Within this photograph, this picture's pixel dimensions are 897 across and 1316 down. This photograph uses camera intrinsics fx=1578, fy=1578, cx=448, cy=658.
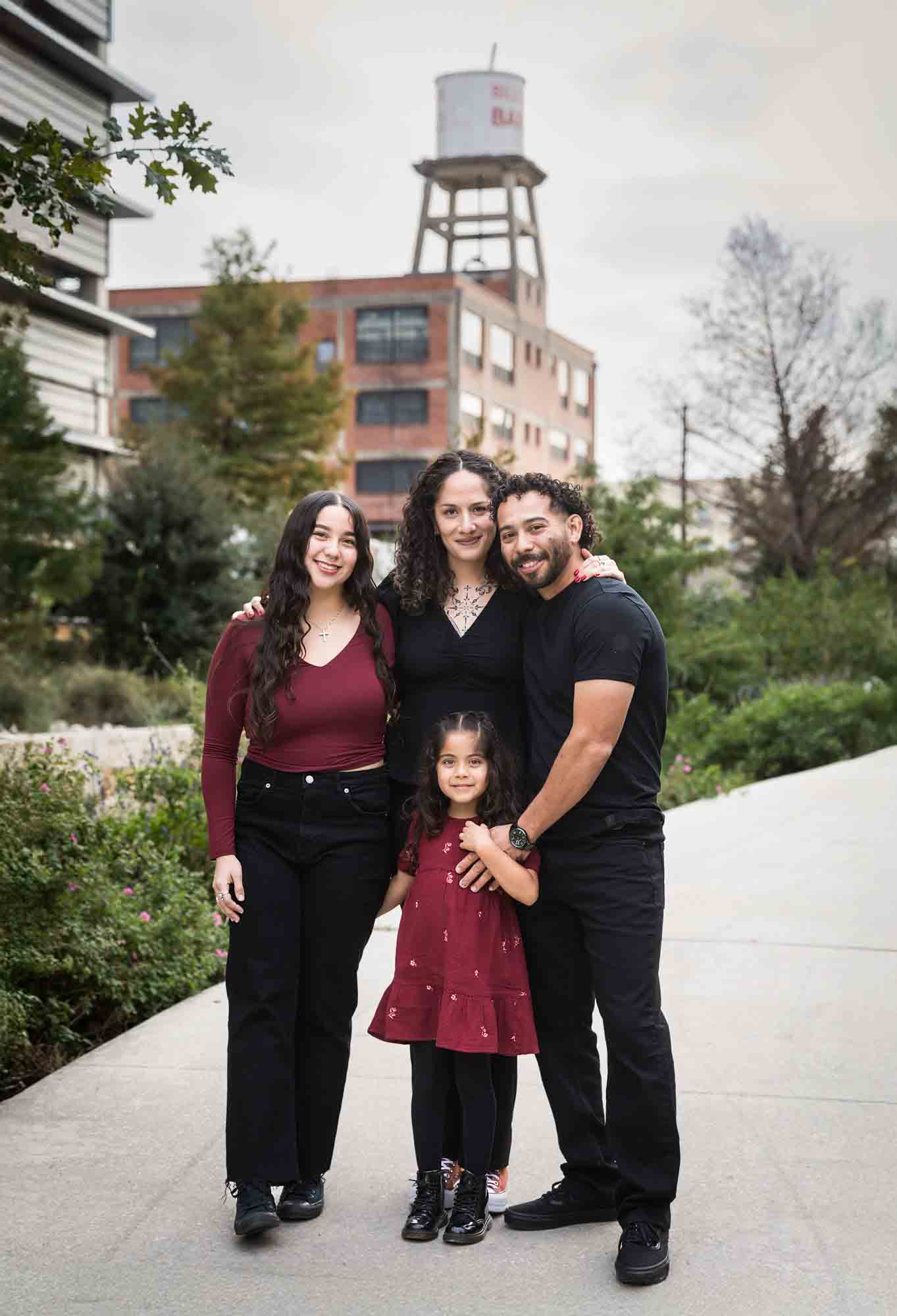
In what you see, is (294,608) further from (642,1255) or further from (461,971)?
(642,1255)

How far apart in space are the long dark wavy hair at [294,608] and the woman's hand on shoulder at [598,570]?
595mm

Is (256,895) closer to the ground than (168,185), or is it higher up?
closer to the ground

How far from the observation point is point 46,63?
28.3 m

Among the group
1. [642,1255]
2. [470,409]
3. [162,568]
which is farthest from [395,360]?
[642,1255]

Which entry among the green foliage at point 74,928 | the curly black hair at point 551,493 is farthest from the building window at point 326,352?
the curly black hair at point 551,493

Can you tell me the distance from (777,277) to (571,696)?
30604mm

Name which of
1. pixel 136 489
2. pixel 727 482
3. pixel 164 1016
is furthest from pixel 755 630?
pixel 164 1016

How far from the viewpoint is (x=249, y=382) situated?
135ft

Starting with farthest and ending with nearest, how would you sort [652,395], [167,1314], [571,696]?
[652,395]
[571,696]
[167,1314]

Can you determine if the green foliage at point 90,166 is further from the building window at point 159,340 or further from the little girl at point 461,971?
the building window at point 159,340

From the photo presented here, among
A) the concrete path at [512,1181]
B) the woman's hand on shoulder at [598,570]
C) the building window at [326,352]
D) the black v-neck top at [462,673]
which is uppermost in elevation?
the building window at [326,352]

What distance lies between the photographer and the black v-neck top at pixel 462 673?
4.29 metres

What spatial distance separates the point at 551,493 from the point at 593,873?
100 centimetres

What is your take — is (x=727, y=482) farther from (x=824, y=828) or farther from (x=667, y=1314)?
(x=667, y=1314)
